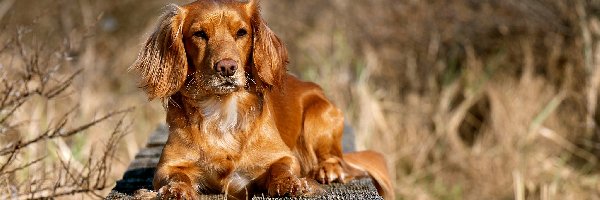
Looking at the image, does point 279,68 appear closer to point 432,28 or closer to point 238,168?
point 238,168

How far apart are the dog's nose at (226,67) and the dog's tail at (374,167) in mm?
1421

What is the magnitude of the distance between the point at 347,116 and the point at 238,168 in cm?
487

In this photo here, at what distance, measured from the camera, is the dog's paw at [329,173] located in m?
5.23

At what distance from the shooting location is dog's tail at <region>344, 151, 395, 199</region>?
221 inches

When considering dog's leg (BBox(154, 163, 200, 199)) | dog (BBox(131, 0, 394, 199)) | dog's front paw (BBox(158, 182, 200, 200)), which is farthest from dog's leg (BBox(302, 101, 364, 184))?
dog's front paw (BBox(158, 182, 200, 200))

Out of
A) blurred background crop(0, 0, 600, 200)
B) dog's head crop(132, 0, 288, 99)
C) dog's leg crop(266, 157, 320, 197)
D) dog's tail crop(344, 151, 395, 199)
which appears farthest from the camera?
blurred background crop(0, 0, 600, 200)

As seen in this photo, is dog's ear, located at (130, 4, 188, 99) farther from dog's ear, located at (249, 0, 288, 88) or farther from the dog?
dog's ear, located at (249, 0, 288, 88)

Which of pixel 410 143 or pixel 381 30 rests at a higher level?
pixel 381 30

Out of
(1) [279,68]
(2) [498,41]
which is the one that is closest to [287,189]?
(1) [279,68]

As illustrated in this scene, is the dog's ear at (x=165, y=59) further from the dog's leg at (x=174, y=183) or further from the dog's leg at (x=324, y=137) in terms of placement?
the dog's leg at (x=324, y=137)

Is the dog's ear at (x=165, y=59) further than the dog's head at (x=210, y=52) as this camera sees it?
Yes

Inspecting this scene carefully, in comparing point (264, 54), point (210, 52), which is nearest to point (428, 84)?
point (264, 54)

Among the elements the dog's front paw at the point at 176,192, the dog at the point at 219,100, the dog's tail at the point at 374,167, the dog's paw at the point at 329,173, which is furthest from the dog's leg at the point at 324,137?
the dog's front paw at the point at 176,192

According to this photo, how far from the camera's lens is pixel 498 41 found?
11.4 meters
